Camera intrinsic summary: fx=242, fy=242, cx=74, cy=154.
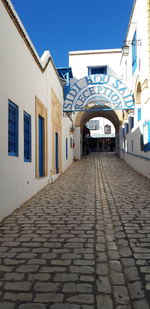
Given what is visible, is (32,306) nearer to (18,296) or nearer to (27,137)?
(18,296)

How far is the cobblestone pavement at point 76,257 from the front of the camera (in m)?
2.35

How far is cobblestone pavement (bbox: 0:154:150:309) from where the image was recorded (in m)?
2.35

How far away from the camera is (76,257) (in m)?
3.20

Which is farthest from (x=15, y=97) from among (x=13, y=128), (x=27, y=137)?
(x=27, y=137)

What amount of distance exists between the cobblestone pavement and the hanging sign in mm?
7780

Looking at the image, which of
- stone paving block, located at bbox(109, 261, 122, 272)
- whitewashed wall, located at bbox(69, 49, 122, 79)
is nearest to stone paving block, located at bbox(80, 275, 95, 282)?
stone paving block, located at bbox(109, 261, 122, 272)

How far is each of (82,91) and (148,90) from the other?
4.37 metres

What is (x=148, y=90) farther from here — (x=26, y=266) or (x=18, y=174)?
(x=26, y=266)

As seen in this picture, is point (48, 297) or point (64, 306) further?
point (48, 297)

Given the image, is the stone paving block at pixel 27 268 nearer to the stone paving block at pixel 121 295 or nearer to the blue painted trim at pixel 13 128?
the stone paving block at pixel 121 295

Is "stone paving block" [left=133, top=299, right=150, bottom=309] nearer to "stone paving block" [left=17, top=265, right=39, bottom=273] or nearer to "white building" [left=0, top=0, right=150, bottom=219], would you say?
"stone paving block" [left=17, top=265, right=39, bottom=273]

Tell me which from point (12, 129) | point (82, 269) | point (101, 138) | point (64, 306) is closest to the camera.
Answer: point (64, 306)

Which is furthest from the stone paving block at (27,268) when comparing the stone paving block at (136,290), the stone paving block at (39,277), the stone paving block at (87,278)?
the stone paving block at (136,290)

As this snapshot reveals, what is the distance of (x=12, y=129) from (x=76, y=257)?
11.9ft
